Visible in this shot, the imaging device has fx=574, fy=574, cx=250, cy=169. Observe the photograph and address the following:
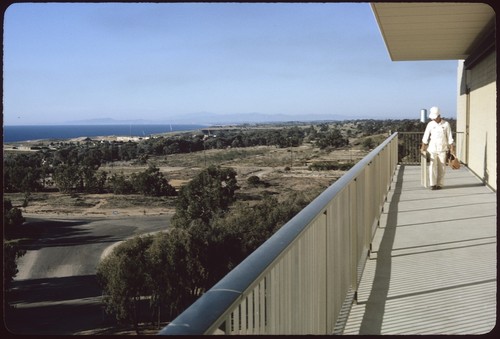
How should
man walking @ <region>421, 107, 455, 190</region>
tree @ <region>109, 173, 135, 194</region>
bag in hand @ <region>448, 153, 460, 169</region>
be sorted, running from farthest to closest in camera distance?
tree @ <region>109, 173, 135, 194</region>, bag in hand @ <region>448, 153, 460, 169</region>, man walking @ <region>421, 107, 455, 190</region>

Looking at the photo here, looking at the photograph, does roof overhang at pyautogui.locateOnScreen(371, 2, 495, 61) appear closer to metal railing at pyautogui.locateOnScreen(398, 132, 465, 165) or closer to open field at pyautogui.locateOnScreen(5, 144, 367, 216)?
metal railing at pyautogui.locateOnScreen(398, 132, 465, 165)

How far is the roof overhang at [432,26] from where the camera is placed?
340 inches

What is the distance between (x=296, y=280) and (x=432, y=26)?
9.14 metres

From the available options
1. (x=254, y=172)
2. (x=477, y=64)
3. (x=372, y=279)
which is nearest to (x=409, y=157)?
(x=477, y=64)

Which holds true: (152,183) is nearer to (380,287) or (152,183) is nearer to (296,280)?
(380,287)

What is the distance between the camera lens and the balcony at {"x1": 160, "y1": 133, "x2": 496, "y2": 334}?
160 cm

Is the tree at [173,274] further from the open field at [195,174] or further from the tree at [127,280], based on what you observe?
the open field at [195,174]

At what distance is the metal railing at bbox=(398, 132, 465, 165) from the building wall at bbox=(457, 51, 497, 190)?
17cm

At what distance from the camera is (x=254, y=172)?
80.3 metres

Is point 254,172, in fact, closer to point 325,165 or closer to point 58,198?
point 325,165

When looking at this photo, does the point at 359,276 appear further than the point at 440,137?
No

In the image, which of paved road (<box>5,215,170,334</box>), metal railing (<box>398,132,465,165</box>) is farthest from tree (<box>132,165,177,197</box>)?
metal railing (<box>398,132,465,165</box>)

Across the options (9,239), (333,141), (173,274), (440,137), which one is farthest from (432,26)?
(333,141)

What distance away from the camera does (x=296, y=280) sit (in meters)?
2.31
